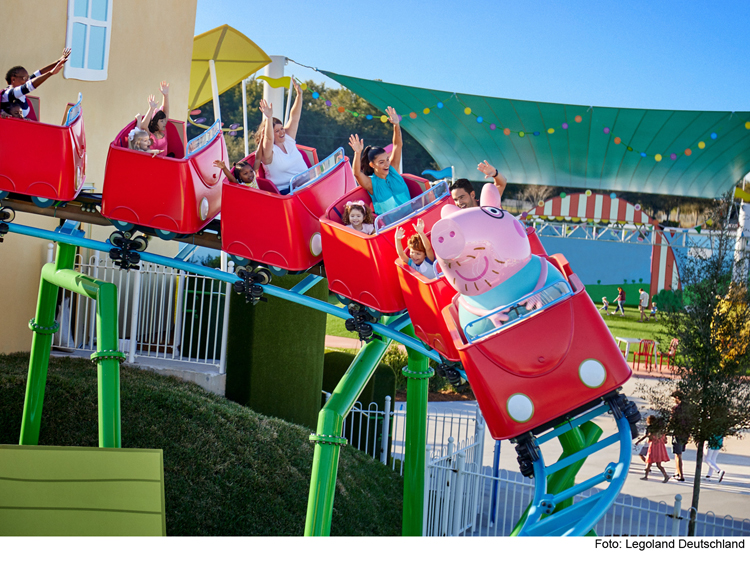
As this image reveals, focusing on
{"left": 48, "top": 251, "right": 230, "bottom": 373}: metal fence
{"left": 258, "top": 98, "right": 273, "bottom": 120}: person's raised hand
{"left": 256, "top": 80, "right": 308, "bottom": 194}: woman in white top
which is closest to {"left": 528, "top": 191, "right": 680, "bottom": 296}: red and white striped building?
{"left": 48, "top": 251, "right": 230, "bottom": 373}: metal fence

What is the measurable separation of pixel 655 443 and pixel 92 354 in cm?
456

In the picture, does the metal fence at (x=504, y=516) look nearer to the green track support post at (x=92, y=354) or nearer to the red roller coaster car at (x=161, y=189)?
the green track support post at (x=92, y=354)

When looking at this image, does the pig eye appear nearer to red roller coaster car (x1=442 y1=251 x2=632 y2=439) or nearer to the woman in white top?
red roller coaster car (x1=442 y1=251 x2=632 y2=439)

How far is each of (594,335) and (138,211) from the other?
1725 millimetres

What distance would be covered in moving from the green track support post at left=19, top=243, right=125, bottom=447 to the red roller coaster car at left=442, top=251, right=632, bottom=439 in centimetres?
140

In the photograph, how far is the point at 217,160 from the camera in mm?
2695

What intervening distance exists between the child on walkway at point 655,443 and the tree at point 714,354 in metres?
0.10

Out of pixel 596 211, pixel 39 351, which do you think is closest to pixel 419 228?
pixel 39 351

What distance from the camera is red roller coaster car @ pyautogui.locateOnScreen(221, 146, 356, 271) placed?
245 centimetres

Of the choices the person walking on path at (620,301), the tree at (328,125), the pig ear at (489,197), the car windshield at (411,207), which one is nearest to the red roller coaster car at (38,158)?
the car windshield at (411,207)

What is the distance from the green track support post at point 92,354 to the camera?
8.39 feet

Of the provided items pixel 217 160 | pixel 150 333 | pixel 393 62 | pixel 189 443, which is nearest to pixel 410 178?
pixel 217 160
